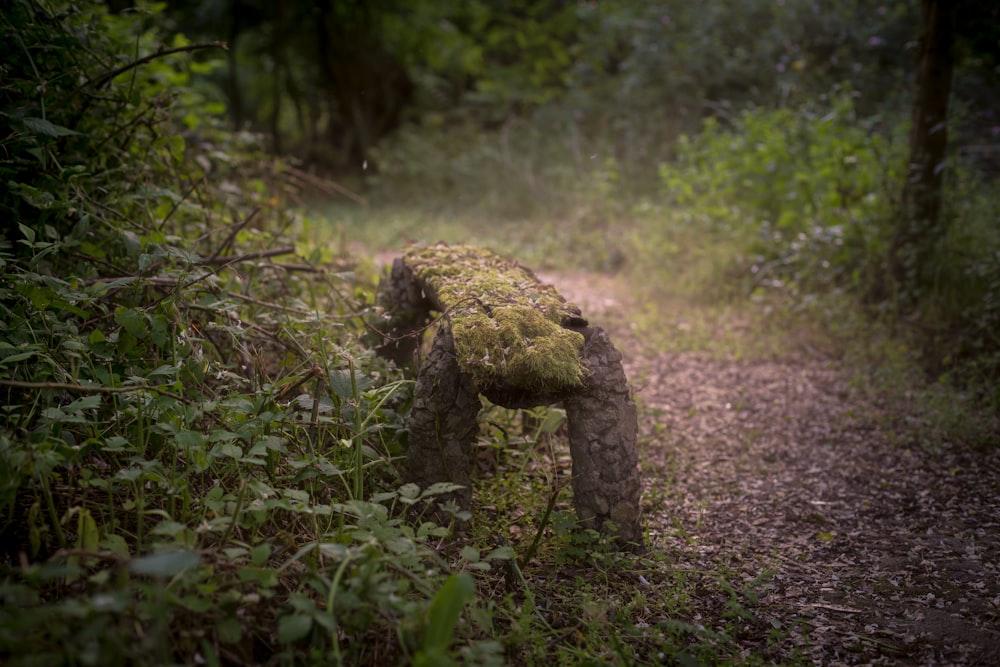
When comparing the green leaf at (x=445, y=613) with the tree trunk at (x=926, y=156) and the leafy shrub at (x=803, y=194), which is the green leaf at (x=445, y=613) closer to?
the tree trunk at (x=926, y=156)

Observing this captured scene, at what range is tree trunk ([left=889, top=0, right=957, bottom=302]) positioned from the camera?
4.86m

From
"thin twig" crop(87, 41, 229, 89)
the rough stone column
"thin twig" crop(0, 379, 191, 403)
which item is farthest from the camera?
the rough stone column

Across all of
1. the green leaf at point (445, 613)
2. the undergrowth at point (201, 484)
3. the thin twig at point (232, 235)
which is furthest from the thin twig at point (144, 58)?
the green leaf at point (445, 613)

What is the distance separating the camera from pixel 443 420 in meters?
2.60

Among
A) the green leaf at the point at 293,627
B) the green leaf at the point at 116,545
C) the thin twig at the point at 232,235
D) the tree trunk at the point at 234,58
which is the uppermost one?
the tree trunk at the point at 234,58

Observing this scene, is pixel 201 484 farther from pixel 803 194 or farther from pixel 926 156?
pixel 803 194

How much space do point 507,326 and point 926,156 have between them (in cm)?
410

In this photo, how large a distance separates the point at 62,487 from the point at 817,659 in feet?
8.01

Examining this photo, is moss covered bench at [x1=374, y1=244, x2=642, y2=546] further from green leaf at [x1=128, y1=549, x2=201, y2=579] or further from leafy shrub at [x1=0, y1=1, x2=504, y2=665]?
green leaf at [x1=128, y1=549, x2=201, y2=579]

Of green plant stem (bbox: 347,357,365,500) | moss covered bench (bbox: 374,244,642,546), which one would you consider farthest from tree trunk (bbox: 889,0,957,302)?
green plant stem (bbox: 347,357,365,500)

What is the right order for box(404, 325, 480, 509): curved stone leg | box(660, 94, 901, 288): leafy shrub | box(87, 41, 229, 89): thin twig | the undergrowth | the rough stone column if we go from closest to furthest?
the undergrowth
box(404, 325, 480, 509): curved stone leg
box(87, 41, 229, 89): thin twig
the rough stone column
box(660, 94, 901, 288): leafy shrub

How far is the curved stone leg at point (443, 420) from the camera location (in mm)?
2578

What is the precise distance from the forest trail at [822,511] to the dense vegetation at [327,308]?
27 centimetres

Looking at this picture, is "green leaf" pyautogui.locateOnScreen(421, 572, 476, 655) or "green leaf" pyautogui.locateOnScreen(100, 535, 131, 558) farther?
"green leaf" pyautogui.locateOnScreen(100, 535, 131, 558)
